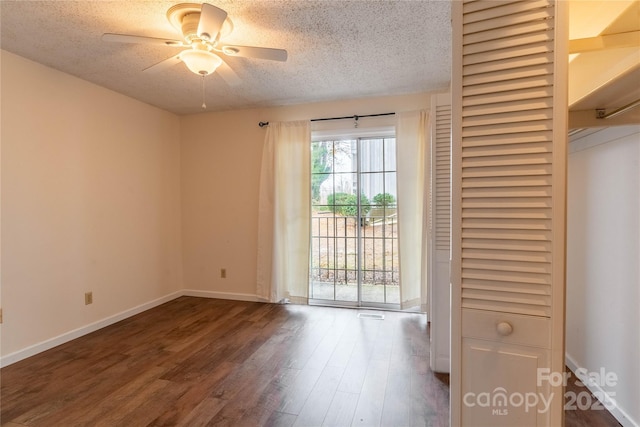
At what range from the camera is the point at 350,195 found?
12.2 ft

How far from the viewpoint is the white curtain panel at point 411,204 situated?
334 centimetres

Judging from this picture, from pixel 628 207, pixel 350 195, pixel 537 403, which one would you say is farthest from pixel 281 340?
pixel 628 207

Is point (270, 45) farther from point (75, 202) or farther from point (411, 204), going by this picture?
point (75, 202)

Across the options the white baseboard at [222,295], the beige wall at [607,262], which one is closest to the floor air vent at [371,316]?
the white baseboard at [222,295]

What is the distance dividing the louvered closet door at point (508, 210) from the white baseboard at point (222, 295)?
3180mm

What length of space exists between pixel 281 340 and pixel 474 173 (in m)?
2.34

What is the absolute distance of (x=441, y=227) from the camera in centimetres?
220

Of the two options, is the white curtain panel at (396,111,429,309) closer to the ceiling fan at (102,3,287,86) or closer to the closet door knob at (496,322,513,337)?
the ceiling fan at (102,3,287,86)

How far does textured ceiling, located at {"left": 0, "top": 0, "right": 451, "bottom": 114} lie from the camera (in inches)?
74.4

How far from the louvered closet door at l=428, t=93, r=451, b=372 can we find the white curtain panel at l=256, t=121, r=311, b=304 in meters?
1.73

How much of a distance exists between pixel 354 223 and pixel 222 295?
77.0 inches

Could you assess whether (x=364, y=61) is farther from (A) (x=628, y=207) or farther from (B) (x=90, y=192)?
(B) (x=90, y=192)

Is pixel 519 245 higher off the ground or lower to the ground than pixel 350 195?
lower

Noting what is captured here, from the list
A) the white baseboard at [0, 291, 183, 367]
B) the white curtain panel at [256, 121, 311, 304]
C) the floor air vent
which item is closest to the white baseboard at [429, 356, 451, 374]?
the floor air vent
